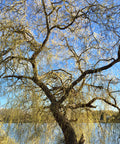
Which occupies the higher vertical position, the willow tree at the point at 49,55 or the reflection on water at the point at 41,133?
the willow tree at the point at 49,55

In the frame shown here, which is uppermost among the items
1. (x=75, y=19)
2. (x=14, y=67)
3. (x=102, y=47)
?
(x=75, y=19)

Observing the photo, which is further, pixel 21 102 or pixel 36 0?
pixel 36 0

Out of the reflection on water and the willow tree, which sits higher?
the willow tree

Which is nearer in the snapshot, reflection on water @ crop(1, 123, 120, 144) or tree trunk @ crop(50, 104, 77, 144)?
reflection on water @ crop(1, 123, 120, 144)

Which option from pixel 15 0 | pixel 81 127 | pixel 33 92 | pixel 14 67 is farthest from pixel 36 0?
pixel 81 127

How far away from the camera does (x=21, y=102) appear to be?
3.84 feet

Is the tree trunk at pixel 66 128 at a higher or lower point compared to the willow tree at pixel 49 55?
lower

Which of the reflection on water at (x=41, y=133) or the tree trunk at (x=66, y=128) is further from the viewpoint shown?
the tree trunk at (x=66, y=128)

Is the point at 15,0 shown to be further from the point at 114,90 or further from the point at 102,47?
the point at 114,90

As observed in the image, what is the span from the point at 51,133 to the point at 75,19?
3.83 ft

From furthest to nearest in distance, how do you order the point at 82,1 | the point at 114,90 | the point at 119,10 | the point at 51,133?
the point at 51,133, the point at 114,90, the point at 82,1, the point at 119,10

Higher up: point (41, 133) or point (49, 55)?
point (49, 55)

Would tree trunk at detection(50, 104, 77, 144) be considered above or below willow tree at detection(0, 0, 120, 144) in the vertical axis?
below

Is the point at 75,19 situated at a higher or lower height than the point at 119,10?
higher
